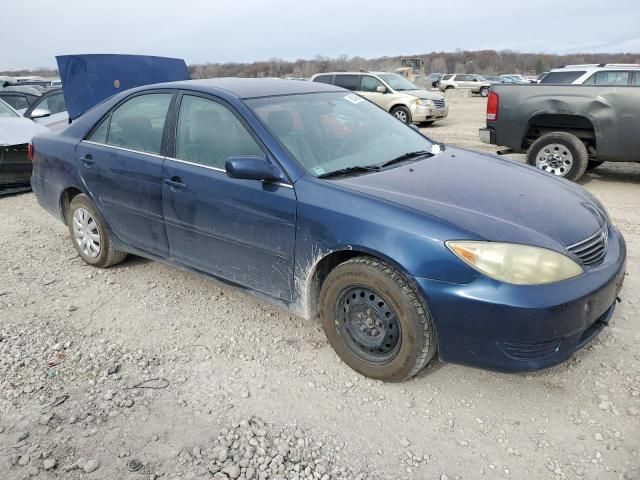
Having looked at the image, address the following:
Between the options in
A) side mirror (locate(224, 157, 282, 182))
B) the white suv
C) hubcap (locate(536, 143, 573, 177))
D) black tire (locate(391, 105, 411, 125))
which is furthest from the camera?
black tire (locate(391, 105, 411, 125))

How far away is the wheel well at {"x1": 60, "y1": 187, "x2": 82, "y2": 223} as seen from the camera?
15.0 feet

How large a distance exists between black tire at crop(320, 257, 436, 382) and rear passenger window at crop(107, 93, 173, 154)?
5.82 ft

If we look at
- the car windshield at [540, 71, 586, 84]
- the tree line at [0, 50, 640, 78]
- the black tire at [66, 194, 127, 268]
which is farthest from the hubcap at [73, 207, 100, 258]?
the tree line at [0, 50, 640, 78]

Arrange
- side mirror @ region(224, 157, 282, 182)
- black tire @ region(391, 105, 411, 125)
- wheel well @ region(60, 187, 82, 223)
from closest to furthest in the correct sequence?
side mirror @ region(224, 157, 282, 182) < wheel well @ region(60, 187, 82, 223) < black tire @ region(391, 105, 411, 125)

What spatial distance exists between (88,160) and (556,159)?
6002 millimetres

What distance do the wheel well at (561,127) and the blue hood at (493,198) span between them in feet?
13.8

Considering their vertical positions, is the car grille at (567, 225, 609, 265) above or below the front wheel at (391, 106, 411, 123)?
below

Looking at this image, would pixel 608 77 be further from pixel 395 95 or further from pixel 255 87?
pixel 255 87

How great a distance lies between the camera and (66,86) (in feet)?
25.0

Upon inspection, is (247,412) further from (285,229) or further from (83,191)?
(83,191)

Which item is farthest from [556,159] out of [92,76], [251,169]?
[92,76]

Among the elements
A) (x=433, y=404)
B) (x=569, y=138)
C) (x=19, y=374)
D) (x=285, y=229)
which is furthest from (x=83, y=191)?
(x=569, y=138)

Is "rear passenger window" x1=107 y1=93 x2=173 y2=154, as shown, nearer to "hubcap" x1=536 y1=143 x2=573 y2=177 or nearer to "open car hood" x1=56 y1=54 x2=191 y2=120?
"open car hood" x1=56 y1=54 x2=191 y2=120

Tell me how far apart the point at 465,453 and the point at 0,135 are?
7453mm
